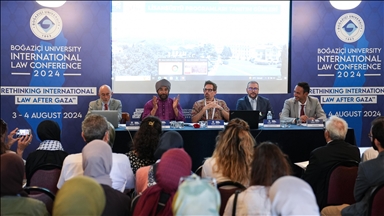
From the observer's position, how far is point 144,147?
330 centimetres

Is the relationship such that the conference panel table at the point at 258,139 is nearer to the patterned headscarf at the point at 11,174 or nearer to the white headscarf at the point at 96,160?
the white headscarf at the point at 96,160

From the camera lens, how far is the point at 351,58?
7.30 meters

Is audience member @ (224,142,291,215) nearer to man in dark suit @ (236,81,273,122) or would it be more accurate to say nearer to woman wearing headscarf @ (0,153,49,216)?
woman wearing headscarf @ (0,153,49,216)

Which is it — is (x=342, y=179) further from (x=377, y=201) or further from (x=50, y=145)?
(x=50, y=145)

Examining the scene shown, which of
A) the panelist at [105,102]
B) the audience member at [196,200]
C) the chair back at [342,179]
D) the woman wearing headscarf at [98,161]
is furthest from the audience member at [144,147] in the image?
the panelist at [105,102]

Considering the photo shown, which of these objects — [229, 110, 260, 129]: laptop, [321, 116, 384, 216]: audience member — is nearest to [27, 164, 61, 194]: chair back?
[321, 116, 384, 216]: audience member

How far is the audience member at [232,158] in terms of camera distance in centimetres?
279

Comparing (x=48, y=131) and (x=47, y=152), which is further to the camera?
(x=48, y=131)

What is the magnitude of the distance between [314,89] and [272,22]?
1.31 meters

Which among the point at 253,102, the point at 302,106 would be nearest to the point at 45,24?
the point at 253,102

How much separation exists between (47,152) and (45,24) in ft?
12.8

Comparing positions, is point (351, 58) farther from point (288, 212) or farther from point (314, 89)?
point (288, 212)

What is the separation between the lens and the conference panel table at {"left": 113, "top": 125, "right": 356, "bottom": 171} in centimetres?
506

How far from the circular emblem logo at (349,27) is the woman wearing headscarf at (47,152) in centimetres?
527
